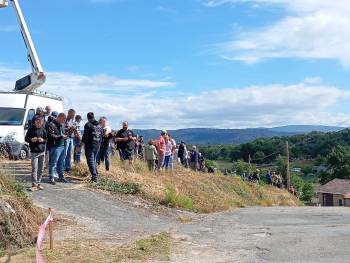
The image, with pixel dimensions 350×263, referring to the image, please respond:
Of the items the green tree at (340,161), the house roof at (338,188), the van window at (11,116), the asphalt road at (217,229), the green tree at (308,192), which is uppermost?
the van window at (11,116)

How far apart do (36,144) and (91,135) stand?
191cm

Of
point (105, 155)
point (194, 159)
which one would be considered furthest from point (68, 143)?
point (194, 159)

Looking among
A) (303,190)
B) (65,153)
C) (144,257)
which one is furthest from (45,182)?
(303,190)

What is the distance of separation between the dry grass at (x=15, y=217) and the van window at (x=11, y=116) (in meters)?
8.83

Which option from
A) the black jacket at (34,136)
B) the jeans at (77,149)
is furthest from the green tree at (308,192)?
the black jacket at (34,136)

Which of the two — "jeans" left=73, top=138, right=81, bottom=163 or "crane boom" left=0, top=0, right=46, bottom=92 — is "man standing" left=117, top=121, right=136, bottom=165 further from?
"crane boom" left=0, top=0, right=46, bottom=92

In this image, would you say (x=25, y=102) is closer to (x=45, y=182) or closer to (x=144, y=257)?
(x=45, y=182)

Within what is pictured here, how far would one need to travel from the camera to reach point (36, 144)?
1174 cm

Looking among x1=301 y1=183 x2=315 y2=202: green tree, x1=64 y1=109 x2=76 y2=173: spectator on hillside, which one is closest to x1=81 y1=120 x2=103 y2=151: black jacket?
x1=64 y1=109 x2=76 y2=173: spectator on hillside

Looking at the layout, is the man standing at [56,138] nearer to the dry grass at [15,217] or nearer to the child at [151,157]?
the dry grass at [15,217]

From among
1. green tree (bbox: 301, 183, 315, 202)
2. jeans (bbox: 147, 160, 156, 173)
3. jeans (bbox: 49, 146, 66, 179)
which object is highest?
jeans (bbox: 49, 146, 66, 179)

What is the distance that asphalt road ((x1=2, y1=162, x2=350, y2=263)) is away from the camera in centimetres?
852

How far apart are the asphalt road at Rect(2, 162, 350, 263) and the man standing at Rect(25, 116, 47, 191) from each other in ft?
1.53

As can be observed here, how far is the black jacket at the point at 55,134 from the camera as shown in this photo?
12586mm
